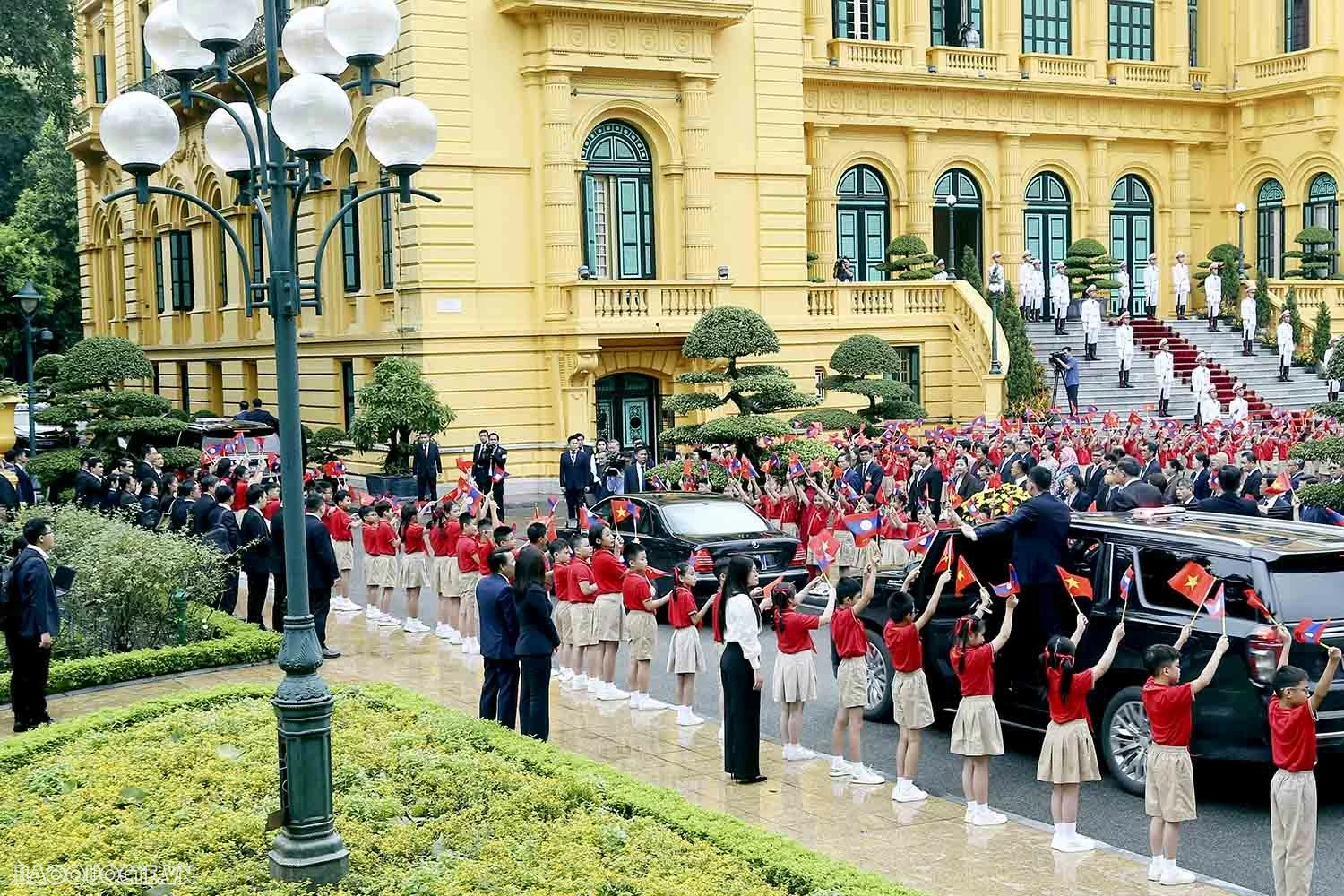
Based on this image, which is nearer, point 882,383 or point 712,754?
point 712,754

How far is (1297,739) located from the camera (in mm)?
8734

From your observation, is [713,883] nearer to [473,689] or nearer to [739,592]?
[739,592]

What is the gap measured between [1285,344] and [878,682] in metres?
27.0

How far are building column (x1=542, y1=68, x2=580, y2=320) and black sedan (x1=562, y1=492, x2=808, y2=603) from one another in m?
12.8

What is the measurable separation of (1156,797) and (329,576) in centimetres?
930

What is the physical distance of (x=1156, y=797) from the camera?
30.6 ft

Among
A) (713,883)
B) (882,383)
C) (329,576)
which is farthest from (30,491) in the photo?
(713,883)

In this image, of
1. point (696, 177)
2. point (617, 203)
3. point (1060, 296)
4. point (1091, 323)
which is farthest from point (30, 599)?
point (1060, 296)

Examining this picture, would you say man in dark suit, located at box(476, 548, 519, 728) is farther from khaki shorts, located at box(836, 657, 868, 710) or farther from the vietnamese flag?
the vietnamese flag

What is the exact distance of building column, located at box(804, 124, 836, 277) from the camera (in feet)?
127

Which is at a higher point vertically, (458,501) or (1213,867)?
(458,501)

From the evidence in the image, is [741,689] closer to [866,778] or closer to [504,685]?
[866,778]

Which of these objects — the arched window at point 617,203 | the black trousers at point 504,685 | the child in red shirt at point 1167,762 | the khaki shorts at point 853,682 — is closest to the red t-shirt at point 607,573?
the black trousers at point 504,685

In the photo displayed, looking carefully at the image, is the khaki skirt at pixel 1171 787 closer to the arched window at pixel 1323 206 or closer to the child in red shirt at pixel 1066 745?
the child in red shirt at pixel 1066 745
